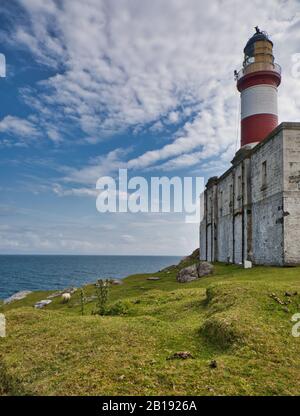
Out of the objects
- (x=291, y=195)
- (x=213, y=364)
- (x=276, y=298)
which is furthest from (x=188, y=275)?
(x=213, y=364)

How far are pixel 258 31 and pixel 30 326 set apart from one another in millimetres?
39542

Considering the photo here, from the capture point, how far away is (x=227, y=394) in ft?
20.8

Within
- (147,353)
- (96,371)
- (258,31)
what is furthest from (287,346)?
(258,31)

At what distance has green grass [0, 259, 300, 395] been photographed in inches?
269

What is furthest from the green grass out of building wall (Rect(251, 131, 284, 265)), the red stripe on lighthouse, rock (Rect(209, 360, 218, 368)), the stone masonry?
the red stripe on lighthouse

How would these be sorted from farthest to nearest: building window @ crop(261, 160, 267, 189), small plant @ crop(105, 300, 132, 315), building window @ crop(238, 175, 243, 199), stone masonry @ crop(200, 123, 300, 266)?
building window @ crop(238, 175, 243, 199) → building window @ crop(261, 160, 267, 189) → stone masonry @ crop(200, 123, 300, 266) → small plant @ crop(105, 300, 132, 315)

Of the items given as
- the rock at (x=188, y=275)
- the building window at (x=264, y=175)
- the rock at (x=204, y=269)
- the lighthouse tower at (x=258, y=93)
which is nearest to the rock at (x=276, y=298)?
the building window at (x=264, y=175)

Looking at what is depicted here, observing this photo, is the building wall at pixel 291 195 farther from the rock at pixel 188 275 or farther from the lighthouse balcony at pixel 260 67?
the lighthouse balcony at pixel 260 67

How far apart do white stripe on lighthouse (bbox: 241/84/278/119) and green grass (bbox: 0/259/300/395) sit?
26032 mm

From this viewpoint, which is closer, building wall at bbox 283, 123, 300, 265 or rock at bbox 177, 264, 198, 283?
building wall at bbox 283, 123, 300, 265

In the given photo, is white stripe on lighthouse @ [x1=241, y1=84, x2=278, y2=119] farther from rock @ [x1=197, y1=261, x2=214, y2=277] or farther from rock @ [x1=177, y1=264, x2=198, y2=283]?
rock @ [x1=177, y1=264, x2=198, y2=283]

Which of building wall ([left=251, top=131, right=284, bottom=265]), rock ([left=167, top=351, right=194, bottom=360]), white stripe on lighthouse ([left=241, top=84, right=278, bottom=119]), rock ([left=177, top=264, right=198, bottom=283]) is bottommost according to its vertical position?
rock ([left=177, top=264, right=198, bottom=283])

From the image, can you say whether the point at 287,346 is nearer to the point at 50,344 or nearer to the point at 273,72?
the point at 50,344

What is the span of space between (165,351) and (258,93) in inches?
1279
